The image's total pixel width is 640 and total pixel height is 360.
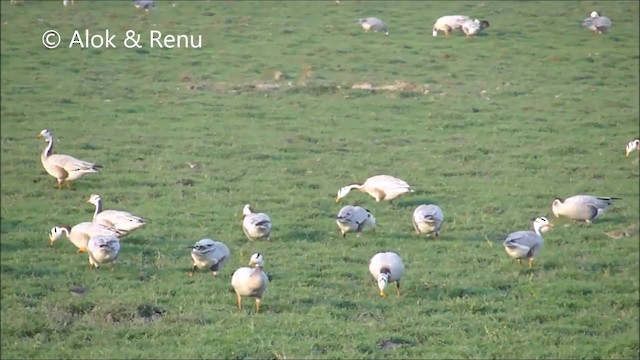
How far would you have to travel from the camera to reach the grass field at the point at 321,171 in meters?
11.2

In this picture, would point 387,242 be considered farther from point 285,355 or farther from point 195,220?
point 285,355

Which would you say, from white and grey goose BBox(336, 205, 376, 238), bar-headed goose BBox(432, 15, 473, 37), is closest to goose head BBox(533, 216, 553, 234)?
white and grey goose BBox(336, 205, 376, 238)

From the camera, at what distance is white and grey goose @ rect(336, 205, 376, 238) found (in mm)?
14609

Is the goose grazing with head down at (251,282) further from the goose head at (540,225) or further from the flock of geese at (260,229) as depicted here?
the goose head at (540,225)

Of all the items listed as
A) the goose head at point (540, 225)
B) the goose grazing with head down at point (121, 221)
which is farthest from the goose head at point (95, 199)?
the goose head at point (540, 225)

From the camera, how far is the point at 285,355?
1026 cm

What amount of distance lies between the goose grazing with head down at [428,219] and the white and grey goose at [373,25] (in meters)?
19.5

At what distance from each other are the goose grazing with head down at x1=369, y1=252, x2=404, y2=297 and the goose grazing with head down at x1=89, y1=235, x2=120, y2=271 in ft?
11.0

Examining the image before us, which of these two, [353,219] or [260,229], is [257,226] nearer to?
[260,229]

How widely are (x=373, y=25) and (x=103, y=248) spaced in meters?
21.9

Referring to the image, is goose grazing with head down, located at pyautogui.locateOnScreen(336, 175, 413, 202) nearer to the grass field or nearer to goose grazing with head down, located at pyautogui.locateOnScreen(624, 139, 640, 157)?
the grass field

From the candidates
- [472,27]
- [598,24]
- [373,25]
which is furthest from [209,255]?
[598,24]

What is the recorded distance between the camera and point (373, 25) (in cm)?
3344

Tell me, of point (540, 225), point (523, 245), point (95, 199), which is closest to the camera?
point (523, 245)
